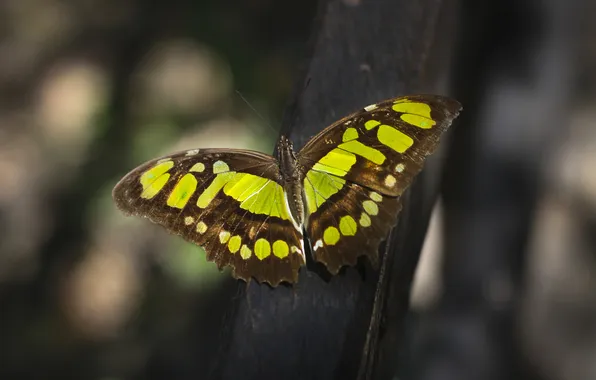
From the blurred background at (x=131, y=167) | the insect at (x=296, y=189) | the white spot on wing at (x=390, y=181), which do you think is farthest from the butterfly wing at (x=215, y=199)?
the blurred background at (x=131, y=167)

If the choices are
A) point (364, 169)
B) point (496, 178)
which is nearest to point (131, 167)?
point (496, 178)

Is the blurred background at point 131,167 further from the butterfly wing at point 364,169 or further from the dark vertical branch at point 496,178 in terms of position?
the butterfly wing at point 364,169

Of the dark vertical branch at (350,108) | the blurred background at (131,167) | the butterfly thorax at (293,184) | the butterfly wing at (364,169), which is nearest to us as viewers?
the dark vertical branch at (350,108)

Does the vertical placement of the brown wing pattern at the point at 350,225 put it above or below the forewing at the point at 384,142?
below

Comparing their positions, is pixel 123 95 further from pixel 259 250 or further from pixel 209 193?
pixel 259 250

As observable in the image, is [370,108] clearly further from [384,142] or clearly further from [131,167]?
[131,167]

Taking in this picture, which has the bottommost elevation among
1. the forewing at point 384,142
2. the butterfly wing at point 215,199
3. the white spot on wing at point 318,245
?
the white spot on wing at point 318,245

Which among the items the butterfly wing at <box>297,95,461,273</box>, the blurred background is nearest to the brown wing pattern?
the butterfly wing at <box>297,95,461,273</box>

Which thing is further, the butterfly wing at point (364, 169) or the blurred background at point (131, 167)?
the blurred background at point (131, 167)
